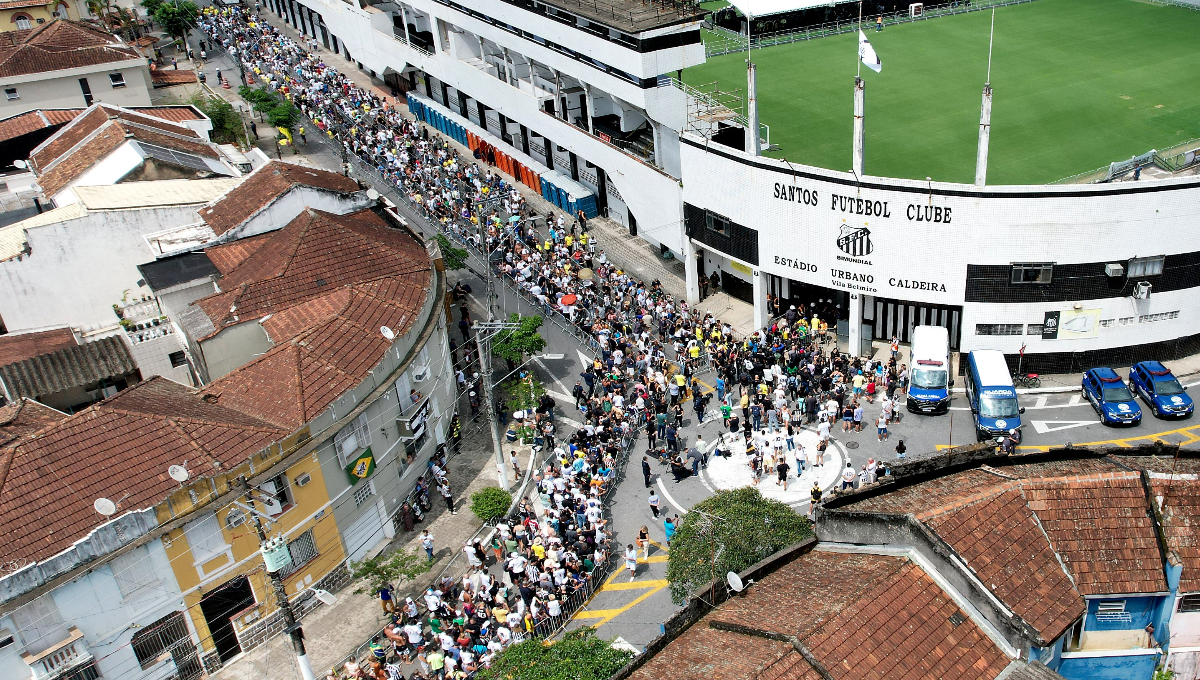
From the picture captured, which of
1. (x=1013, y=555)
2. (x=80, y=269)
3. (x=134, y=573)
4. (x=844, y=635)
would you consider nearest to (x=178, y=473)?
(x=134, y=573)

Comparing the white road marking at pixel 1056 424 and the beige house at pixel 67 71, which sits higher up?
the beige house at pixel 67 71

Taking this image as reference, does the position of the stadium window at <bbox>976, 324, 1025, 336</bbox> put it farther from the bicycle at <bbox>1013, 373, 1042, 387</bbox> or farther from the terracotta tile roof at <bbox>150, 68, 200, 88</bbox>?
the terracotta tile roof at <bbox>150, 68, 200, 88</bbox>

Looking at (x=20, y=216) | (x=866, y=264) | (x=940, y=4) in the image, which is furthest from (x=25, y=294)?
(x=940, y=4)

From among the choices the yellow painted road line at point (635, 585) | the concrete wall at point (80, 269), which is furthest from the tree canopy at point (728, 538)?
the concrete wall at point (80, 269)

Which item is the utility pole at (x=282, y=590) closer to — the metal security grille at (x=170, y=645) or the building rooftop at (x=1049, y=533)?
the metal security grille at (x=170, y=645)

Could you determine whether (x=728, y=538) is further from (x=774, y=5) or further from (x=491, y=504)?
(x=774, y=5)

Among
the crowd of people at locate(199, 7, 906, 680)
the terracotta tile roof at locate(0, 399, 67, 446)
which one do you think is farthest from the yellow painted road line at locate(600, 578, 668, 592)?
the terracotta tile roof at locate(0, 399, 67, 446)
